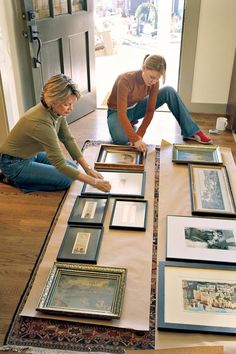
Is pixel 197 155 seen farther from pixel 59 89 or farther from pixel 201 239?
pixel 59 89

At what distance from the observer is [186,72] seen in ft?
11.3

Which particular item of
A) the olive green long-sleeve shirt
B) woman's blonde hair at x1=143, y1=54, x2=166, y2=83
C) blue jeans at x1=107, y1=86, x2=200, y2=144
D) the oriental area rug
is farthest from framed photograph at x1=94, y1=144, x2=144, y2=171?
the oriental area rug

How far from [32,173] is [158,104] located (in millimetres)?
1189

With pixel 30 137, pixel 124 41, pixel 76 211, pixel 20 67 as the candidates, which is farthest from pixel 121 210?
pixel 124 41

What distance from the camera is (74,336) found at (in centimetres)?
133

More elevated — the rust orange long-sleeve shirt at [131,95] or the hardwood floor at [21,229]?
the rust orange long-sleeve shirt at [131,95]

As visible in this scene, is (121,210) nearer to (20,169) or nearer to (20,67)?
(20,169)

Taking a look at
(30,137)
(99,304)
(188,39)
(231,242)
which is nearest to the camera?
(99,304)

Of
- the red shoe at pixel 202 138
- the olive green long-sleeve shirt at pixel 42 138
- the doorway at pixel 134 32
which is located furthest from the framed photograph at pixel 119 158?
the doorway at pixel 134 32

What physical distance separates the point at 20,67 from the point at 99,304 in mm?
2037

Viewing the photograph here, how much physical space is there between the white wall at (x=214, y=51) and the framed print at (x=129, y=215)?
1.96 meters

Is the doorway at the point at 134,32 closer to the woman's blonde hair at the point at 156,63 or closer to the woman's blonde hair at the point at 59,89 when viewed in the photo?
the woman's blonde hair at the point at 156,63

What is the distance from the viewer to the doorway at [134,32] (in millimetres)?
5594

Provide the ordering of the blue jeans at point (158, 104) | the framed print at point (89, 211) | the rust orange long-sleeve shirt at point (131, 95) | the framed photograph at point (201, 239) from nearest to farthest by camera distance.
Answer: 1. the framed photograph at point (201, 239)
2. the framed print at point (89, 211)
3. the rust orange long-sleeve shirt at point (131, 95)
4. the blue jeans at point (158, 104)
